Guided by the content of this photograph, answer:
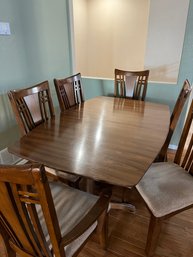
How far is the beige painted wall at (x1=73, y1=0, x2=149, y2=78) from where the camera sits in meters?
3.96

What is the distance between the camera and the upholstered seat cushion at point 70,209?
0.96 m

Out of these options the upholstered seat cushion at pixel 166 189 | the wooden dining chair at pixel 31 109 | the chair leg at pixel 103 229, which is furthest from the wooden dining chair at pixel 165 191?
the wooden dining chair at pixel 31 109

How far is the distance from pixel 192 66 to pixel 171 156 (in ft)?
3.63

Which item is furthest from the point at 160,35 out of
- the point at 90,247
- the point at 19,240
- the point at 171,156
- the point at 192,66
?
the point at 19,240

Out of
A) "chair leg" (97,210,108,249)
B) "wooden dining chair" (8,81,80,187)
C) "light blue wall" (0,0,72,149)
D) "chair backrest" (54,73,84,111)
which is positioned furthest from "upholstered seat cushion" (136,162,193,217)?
"light blue wall" (0,0,72,149)

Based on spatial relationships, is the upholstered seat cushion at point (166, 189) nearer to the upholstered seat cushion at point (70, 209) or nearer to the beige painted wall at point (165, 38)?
the upholstered seat cushion at point (70, 209)

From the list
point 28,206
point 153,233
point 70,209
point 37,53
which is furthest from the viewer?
point 37,53

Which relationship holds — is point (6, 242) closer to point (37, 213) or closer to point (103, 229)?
point (37, 213)

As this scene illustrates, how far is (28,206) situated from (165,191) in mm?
902

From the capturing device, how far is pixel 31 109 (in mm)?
1563

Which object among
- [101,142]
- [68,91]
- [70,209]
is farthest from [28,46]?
[70,209]

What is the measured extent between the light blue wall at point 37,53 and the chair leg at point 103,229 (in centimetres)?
144

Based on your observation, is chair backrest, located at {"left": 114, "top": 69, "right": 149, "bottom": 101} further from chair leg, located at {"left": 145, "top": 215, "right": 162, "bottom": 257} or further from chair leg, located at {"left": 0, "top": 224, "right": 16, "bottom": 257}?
chair leg, located at {"left": 0, "top": 224, "right": 16, "bottom": 257}

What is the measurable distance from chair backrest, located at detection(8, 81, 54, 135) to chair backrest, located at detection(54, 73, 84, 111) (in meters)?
0.18
